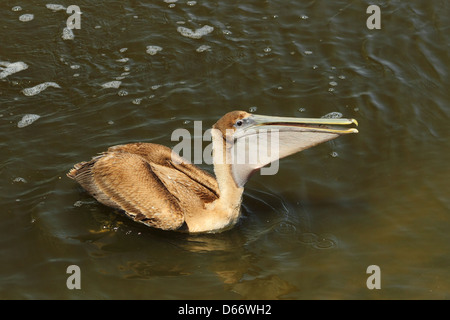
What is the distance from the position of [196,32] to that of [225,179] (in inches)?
131

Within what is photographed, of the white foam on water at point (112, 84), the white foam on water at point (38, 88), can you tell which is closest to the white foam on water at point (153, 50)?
the white foam on water at point (112, 84)

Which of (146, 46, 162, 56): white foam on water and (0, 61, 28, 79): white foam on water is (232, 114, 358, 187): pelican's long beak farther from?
(0, 61, 28, 79): white foam on water

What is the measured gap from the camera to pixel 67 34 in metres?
8.32

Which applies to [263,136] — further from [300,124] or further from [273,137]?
[300,124]

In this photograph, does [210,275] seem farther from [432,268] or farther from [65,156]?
[65,156]

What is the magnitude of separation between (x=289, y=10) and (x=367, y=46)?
4.03 feet

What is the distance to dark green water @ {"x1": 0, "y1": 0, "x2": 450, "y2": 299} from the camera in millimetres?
5148

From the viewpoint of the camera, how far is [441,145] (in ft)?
21.8

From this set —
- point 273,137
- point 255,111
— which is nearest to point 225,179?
point 273,137

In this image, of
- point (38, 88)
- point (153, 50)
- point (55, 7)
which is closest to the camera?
point (38, 88)

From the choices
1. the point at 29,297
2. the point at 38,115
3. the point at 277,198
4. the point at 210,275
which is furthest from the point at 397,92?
the point at 29,297

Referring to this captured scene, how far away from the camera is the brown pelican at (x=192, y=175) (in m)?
5.25

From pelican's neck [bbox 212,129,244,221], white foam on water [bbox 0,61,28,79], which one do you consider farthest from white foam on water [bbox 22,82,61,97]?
pelican's neck [bbox 212,129,244,221]

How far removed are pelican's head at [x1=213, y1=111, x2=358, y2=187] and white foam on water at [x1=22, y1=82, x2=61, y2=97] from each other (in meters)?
2.82
